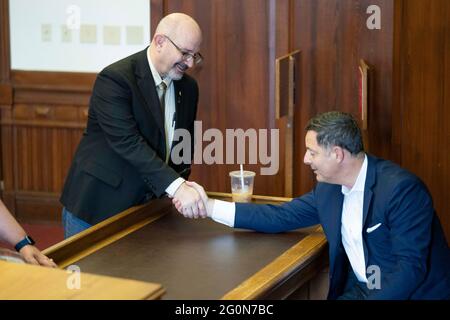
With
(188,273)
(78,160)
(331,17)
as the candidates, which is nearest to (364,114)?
(331,17)

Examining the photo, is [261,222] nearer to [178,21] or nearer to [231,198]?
[231,198]

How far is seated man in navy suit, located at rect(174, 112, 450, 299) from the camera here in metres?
3.20

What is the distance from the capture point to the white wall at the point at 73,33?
20.7 ft

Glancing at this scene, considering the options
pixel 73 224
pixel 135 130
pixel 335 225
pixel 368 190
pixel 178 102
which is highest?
pixel 178 102

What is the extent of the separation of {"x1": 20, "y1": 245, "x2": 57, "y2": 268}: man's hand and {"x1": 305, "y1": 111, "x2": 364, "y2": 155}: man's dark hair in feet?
3.46

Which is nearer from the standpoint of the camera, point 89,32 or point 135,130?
point 135,130

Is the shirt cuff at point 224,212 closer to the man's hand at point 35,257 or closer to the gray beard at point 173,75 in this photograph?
the gray beard at point 173,75

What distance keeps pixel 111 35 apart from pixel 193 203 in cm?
290

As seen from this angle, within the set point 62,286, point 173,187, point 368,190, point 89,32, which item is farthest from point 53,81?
point 62,286

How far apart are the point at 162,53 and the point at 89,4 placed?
2.57 m

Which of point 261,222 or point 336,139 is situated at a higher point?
point 336,139

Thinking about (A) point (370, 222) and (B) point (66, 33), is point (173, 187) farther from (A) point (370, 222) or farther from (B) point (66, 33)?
(B) point (66, 33)

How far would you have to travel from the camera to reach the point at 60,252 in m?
3.28

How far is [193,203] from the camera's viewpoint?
373 cm
